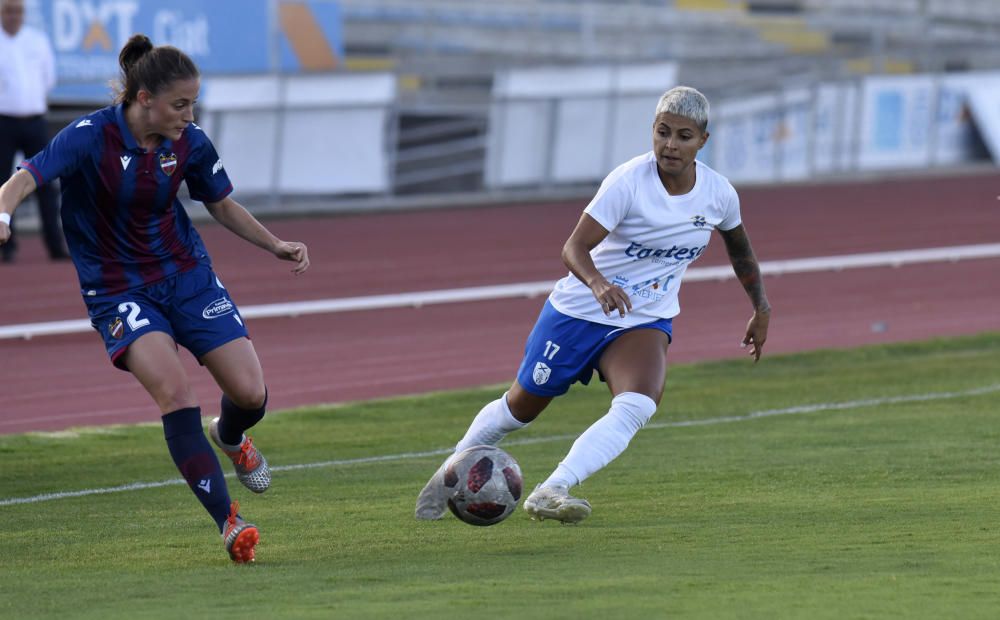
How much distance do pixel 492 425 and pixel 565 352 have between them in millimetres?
530

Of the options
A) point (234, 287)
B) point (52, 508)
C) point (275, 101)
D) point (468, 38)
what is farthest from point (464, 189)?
point (52, 508)

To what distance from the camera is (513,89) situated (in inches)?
1013

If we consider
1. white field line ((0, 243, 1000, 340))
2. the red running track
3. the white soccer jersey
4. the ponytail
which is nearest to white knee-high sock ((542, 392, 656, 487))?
the white soccer jersey

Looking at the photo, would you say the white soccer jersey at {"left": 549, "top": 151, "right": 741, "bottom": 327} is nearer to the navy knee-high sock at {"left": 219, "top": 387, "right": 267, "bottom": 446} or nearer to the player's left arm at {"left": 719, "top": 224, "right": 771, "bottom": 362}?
the player's left arm at {"left": 719, "top": 224, "right": 771, "bottom": 362}

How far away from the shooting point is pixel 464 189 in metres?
26.9

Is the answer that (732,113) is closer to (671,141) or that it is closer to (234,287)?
(234,287)

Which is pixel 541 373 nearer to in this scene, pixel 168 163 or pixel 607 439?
pixel 607 439

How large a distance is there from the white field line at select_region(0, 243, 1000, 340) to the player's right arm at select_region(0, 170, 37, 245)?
30.0 ft

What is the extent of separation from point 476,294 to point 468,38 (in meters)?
15.1

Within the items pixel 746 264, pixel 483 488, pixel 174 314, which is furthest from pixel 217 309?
pixel 746 264

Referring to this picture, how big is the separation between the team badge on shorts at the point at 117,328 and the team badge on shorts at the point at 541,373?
188cm

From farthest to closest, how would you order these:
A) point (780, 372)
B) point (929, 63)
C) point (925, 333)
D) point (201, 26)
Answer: point (929, 63)
point (201, 26)
point (925, 333)
point (780, 372)

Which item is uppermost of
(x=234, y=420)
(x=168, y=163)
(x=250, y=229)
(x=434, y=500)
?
(x=168, y=163)

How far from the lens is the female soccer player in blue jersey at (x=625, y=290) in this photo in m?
7.39
